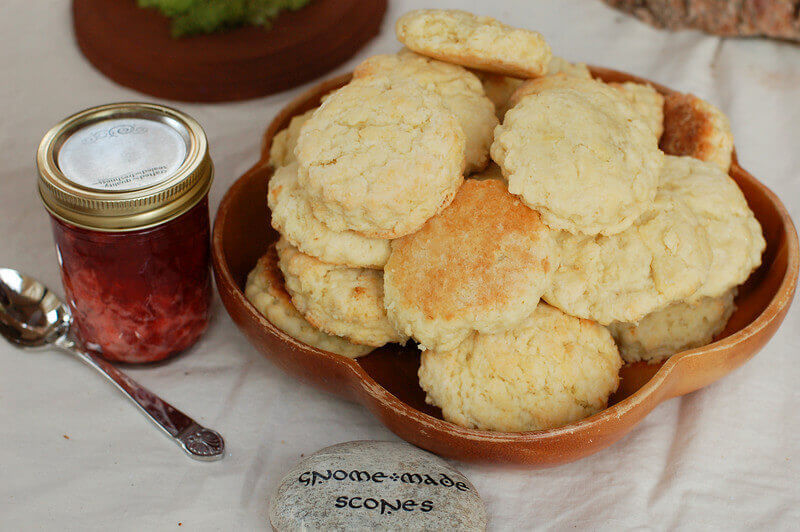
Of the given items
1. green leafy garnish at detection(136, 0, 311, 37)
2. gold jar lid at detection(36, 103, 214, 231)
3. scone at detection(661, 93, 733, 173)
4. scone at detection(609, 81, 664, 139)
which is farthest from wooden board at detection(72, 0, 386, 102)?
scone at detection(661, 93, 733, 173)

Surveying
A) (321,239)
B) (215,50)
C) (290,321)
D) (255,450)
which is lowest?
(255,450)

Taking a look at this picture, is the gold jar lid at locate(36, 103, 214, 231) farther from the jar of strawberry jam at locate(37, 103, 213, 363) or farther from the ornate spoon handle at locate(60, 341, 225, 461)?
the ornate spoon handle at locate(60, 341, 225, 461)

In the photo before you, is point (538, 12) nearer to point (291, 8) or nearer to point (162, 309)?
point (291, 8)

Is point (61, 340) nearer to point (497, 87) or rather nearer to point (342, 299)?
point (342, 299)

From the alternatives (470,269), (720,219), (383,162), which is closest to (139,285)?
(383,162)

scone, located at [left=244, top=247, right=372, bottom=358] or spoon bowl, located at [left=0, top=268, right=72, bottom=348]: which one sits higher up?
scone, located at [left=244, top=247, right=372, bottom=358]

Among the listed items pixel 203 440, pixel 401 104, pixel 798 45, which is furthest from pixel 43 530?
pixel 798 45

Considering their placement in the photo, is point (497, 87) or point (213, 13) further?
point (213, 13)
